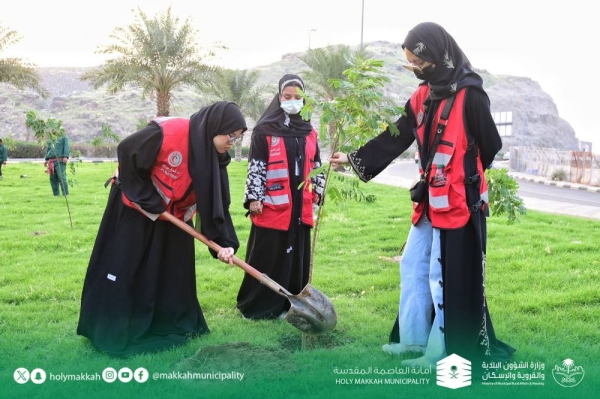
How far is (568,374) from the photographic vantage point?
3707 mm

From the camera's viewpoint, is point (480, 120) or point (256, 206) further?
point (256, 206)

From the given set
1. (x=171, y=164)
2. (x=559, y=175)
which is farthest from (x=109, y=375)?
(x=559, y=175)

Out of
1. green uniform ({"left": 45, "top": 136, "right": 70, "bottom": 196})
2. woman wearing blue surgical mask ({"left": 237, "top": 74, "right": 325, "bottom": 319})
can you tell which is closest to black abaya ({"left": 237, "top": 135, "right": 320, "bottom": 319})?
woman wearing blue surgical mask ({"left": 237, "top": 74, "right": 325, "bottom": 319})

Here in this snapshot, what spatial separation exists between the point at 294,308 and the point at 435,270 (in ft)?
3.15

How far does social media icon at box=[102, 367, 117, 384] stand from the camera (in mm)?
3695

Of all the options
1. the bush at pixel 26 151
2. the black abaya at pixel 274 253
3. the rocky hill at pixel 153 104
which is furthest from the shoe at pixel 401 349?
the rocky hill at pixel 153 104

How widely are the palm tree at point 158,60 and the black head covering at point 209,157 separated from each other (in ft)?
68.5

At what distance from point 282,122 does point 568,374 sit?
2.82m

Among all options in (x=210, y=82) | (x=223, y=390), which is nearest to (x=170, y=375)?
(x=223, y=390)

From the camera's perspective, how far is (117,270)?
4297 mm

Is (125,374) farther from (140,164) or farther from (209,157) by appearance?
(209,157)

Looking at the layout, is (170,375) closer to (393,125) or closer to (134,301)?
(134,301)

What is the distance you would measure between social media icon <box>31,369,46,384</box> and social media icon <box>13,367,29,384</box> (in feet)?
0.11

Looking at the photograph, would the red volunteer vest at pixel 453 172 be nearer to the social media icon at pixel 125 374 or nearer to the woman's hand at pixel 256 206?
the woman's hand at pixel 256 206
